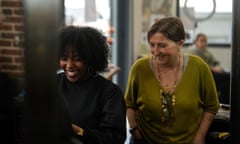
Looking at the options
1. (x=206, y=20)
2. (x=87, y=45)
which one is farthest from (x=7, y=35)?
(x=206, y=20)

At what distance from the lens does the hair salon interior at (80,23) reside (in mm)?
573

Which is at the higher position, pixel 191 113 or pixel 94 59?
pixel 94 59

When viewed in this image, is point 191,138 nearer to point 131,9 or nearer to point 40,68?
point 40,68

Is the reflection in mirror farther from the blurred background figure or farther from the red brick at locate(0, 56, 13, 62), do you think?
the red brick at locate(0, 56, 13, 62)

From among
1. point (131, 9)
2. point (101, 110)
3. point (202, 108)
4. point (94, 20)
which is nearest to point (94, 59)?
point (101, 110)

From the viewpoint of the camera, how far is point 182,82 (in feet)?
6.50

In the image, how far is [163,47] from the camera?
192 cm

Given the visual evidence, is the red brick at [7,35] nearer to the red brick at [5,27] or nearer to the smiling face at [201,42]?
the red brick at [5,27]

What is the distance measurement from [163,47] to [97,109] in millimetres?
543

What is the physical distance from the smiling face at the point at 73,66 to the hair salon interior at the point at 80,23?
0.21m

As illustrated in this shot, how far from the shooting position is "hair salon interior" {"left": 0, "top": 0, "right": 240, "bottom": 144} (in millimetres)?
573

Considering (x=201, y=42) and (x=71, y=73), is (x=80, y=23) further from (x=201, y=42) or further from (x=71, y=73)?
(x=71, y=73)

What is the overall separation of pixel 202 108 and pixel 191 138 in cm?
18

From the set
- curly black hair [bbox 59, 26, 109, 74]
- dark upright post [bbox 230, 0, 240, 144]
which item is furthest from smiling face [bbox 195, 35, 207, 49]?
dark upright post [bbox 230, 0, 240, 144]
